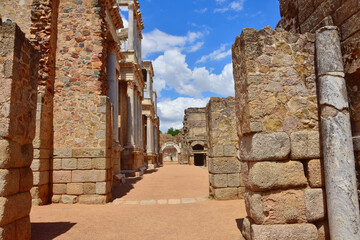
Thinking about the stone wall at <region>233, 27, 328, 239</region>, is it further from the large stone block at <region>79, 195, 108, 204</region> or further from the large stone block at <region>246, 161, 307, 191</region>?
the large stone block at <region>79, 195, 108, 204</region>

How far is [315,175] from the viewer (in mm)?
3885

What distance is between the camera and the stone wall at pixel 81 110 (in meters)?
7.89

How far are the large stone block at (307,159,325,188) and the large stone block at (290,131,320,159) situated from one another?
149 mm

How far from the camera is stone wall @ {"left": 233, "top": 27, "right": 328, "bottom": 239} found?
375 centimetres

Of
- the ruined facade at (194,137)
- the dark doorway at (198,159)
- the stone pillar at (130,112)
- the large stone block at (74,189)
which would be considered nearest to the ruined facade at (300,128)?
the large stone block at (74,189)

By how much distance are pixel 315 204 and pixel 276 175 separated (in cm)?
74

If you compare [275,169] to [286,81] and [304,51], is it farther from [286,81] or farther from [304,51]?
[304,51]

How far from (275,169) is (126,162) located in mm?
13678

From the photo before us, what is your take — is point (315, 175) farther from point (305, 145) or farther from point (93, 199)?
point (93, 199)

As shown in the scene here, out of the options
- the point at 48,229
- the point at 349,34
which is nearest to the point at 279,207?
the point at 349,34

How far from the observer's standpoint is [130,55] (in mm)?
18297

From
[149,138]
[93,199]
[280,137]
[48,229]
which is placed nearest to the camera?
[280,137]

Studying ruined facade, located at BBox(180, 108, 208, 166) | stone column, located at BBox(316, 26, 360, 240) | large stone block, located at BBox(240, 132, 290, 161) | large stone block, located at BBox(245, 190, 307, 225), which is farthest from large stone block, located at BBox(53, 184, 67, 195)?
ruined facade, located at BBox(180, 108, 208, 166)

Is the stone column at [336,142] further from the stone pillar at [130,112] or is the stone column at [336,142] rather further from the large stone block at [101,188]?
the stone pillar at [130,112]
